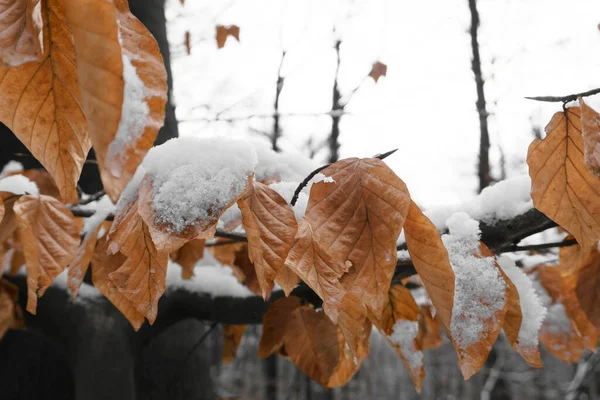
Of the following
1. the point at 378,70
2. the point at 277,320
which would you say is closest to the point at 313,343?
the point at 277,320

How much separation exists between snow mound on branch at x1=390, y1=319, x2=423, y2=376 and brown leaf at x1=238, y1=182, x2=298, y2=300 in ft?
1.32

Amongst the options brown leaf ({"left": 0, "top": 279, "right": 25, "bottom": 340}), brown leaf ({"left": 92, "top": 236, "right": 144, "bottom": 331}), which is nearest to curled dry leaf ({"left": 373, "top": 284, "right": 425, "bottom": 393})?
brown leaf ({"left": 92, "top": 236, "right": 144, "bottom": 331})

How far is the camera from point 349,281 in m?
0.42

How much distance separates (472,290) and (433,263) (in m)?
0.12

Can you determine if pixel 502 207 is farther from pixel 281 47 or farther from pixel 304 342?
pixel 281 47

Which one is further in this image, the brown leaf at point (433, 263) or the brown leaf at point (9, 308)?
the brown leaf at point (9, 308)

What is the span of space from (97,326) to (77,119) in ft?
2.53

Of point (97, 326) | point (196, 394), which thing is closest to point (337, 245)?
point (97, 326)

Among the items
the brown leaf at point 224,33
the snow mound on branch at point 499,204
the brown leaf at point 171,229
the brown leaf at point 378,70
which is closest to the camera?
the brown leaf at point 171,229

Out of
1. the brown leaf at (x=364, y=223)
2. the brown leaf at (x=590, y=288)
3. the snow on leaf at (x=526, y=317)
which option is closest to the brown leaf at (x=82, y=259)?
the brown leaf at (x=364, y=223)

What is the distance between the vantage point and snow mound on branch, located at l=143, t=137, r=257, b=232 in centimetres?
39

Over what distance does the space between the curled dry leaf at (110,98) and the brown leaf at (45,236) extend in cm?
36

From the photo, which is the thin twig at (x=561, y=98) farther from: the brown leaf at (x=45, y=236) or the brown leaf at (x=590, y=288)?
the brown leaf at (x=45, y=236)

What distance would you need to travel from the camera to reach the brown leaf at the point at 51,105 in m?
0.31
